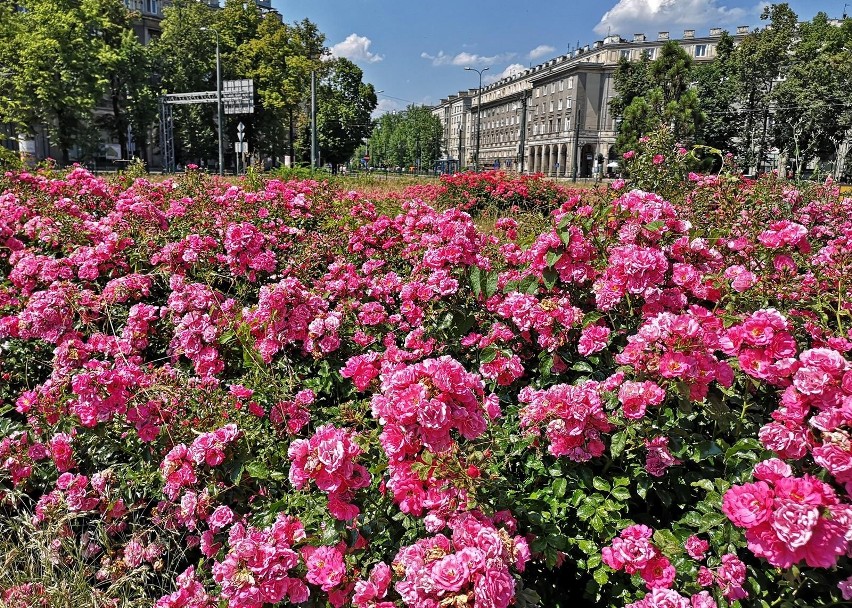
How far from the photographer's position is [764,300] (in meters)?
2.40

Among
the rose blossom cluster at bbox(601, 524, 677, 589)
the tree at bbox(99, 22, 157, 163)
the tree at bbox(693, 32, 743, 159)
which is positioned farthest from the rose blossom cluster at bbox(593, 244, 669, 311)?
the tree at bbox(693, 32, 743, 159)

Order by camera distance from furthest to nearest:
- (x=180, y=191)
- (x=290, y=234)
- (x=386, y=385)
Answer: (x=180, y=191) < (x=290, y=234) < (x=386, y=385)

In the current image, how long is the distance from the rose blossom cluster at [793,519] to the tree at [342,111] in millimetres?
41978

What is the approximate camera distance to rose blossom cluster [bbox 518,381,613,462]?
1.74m

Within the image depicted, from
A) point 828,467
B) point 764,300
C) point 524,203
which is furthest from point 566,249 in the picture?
point 524,203

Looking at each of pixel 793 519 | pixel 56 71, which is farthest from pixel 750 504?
pixel 56 71

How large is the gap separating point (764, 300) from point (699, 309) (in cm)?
42

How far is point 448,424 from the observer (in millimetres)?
1428

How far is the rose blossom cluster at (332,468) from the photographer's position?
150cm

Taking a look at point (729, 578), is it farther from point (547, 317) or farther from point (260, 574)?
point (260, 574)

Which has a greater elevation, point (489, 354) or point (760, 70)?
point (760, 70)

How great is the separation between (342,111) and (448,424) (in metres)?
45.9

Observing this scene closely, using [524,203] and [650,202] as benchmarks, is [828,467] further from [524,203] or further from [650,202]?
[524,203]

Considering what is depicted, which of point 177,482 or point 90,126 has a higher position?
point 90,126
